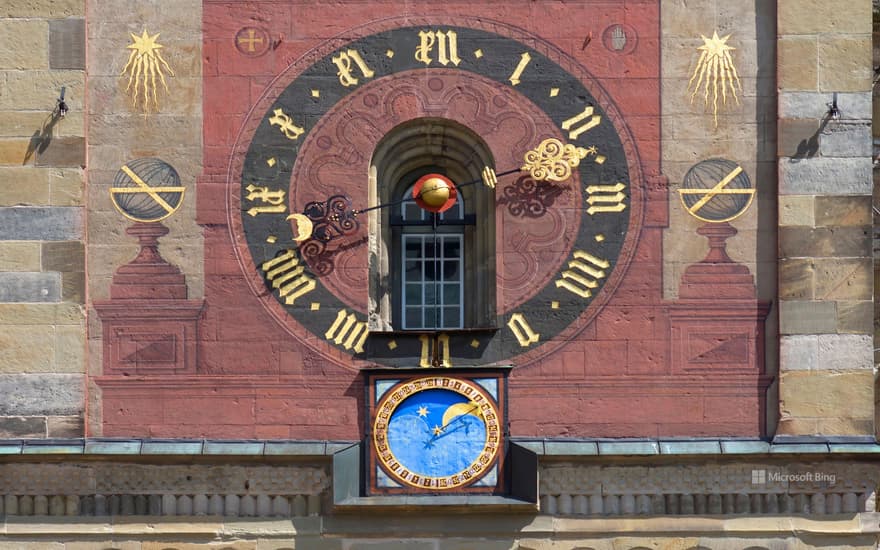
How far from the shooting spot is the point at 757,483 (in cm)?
2188

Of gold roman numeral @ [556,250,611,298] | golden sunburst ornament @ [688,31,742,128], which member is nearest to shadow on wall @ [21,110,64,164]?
gold roman numeral @ [556,250,611,298]

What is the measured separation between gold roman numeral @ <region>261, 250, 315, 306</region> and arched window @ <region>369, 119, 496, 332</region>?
845mm

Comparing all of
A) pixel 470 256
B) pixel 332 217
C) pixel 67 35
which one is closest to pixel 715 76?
pixel 470 256

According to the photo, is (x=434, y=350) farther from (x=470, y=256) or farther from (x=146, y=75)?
(x=146, y=75)

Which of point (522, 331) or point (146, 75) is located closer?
point (522, 331)

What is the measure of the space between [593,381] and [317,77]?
14.1ft

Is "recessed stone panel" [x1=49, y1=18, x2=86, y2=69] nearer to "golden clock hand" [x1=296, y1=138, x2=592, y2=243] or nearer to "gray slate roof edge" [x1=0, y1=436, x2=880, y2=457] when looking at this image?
"golden clock hand" [x1=296, y1=138, x2=592, y2=243]

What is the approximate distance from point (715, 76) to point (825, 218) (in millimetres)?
1891

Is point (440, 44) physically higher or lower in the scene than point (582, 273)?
higher

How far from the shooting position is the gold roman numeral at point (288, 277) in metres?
22.2

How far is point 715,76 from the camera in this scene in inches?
886

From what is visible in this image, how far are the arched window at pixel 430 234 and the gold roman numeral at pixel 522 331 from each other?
1.77ft

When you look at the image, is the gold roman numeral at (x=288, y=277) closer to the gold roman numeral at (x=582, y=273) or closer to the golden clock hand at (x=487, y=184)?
the golden clock hand at (x=487, y=184)

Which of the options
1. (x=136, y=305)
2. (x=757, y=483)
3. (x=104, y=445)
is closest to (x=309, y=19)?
(x=136, y=305)
